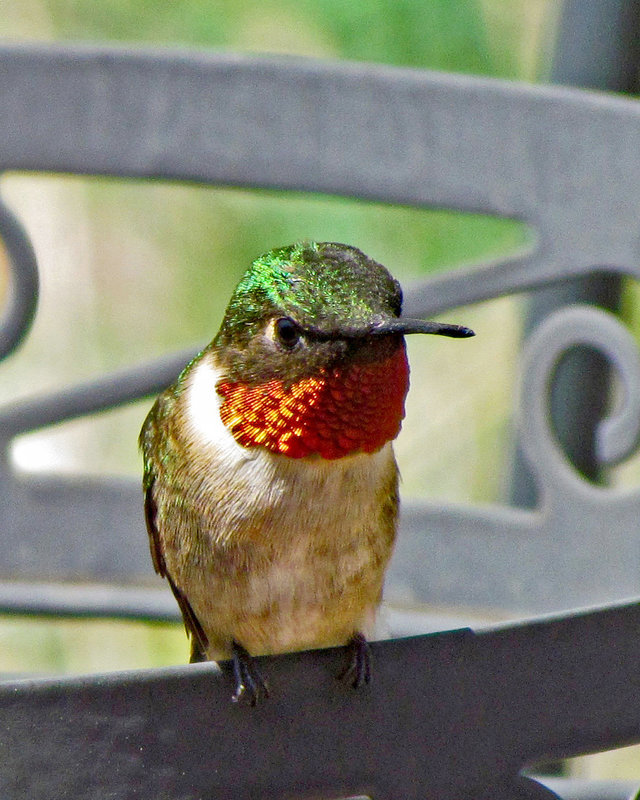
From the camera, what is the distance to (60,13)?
15.6 feet

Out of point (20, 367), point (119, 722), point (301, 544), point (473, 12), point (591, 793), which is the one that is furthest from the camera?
point (473, 12)

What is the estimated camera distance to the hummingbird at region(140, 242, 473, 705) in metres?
1.39


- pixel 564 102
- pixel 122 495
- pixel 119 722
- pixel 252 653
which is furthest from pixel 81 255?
pixel 119 722

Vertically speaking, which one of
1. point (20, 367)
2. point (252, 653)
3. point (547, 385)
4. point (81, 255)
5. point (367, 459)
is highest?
point (367, 459)

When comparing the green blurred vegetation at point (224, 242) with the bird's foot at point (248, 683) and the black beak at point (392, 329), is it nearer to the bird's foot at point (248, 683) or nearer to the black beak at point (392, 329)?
the bird's foot at point (248, 683)

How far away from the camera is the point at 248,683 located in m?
1.21

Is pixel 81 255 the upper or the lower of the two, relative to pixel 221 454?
lower

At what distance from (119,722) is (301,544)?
21.8 inches

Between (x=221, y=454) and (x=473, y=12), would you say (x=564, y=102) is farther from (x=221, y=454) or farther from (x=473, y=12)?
(x=473, y=12)

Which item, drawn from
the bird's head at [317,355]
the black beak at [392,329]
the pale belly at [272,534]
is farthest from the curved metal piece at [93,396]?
the black beak at [392,329]

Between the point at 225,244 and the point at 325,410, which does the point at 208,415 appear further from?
the point at 225,244

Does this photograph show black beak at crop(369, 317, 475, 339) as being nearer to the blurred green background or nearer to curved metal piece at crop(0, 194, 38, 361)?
curved metal piece at crop(0, 194, 38, 361)

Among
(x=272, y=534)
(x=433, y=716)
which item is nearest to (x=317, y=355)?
(x=272, y=534)

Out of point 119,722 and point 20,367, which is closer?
point 119,722
